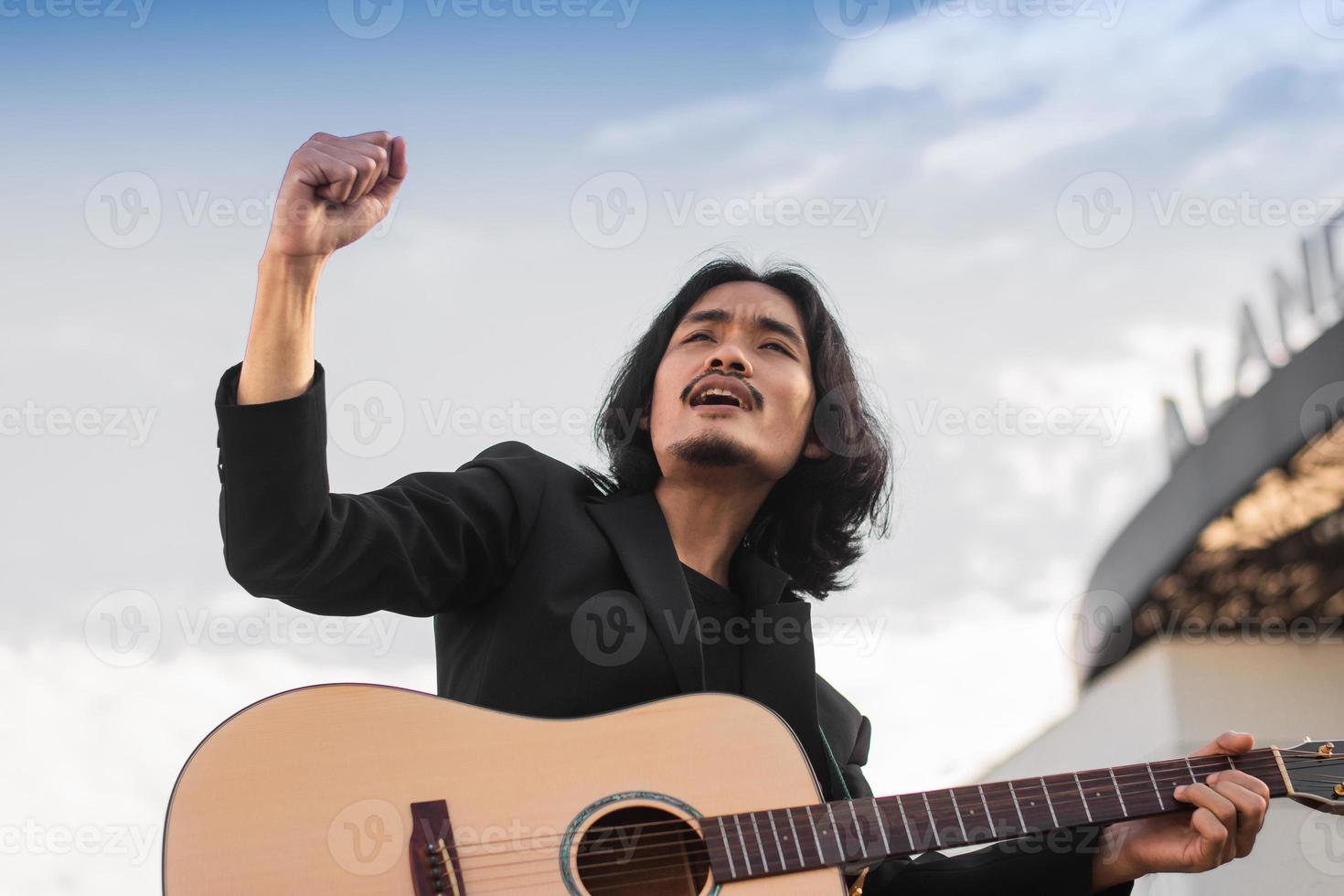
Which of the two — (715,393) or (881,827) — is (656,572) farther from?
(881,827)

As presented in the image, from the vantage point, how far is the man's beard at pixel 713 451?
264 cm

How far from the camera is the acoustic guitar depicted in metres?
1.72

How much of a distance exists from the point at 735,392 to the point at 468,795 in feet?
4.11

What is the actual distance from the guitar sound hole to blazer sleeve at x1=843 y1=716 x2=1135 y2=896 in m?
0.59

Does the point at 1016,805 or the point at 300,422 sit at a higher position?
the point at 300,422

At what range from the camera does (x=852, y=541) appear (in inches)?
128

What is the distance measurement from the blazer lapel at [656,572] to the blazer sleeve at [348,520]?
0.63ft

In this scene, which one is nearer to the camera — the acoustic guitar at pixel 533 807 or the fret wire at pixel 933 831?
the acoustic guitar at pixel 533 807

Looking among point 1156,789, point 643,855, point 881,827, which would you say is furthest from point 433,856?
point 1156,789

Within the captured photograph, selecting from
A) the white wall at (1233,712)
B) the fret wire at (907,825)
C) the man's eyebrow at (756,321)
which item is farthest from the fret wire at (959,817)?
the white wall at (1233,712)

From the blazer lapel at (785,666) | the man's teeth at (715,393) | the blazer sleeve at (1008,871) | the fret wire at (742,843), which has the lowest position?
the blazer sleeve at (1008,871)

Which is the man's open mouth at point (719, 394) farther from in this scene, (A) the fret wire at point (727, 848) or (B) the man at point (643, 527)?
(A) the fret wire at point (727, 848)

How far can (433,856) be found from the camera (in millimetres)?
1751

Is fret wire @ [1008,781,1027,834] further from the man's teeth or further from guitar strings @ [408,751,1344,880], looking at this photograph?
the man's teeth
